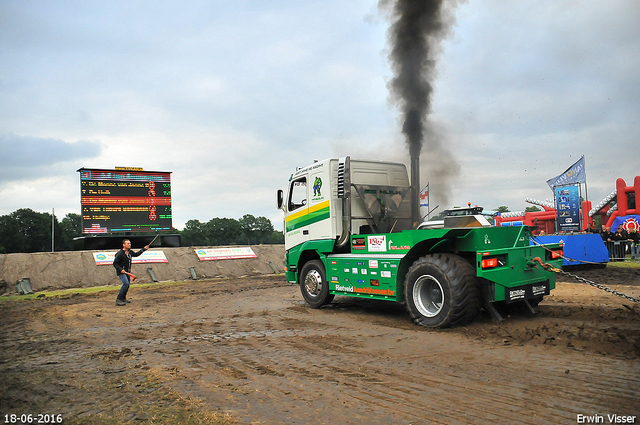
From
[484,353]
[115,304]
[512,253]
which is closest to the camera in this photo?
[484,353]

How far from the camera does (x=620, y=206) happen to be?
28703 mm

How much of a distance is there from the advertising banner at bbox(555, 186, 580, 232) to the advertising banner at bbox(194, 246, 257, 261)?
15.9 m

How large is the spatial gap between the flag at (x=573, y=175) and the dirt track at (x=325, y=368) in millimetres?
17543

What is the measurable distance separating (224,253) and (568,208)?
1760cm

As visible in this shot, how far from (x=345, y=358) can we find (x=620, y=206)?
3010 centimetres

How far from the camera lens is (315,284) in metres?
10.1

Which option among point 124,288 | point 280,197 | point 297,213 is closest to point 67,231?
point 124,288

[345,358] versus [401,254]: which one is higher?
[401,254]

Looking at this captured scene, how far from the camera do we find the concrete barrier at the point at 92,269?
16.3 m

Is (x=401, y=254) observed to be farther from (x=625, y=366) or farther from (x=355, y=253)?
(x=625, y=366)

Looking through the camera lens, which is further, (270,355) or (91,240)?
(91,240)

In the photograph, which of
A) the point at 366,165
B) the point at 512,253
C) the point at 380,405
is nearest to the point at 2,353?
the point at 380,405

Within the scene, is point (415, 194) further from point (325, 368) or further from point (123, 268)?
point (123, 268)

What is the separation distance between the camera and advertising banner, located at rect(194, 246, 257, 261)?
2064cm
